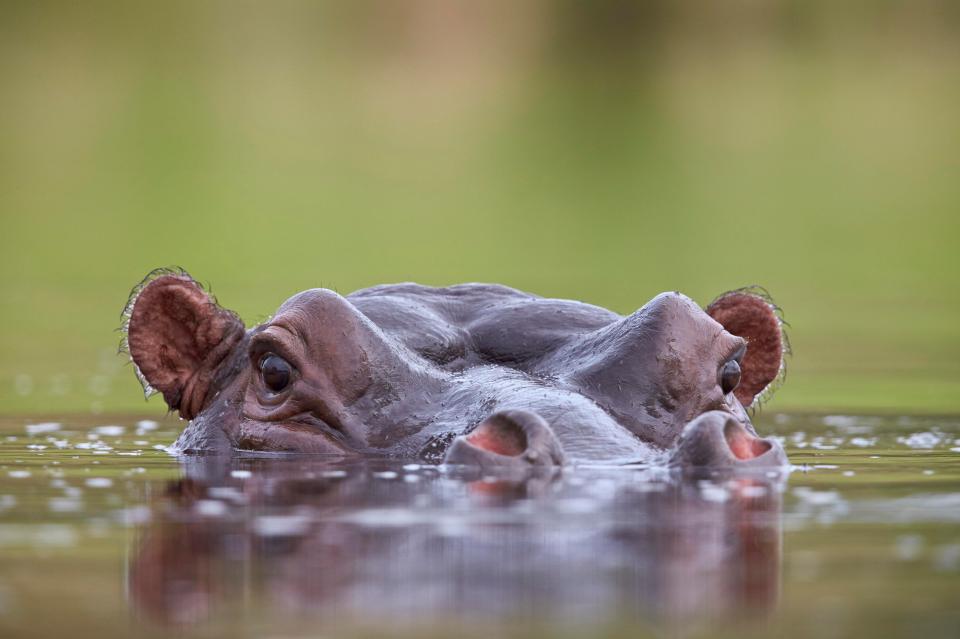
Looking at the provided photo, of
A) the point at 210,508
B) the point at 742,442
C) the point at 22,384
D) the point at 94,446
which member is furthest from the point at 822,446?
the point at 22,384

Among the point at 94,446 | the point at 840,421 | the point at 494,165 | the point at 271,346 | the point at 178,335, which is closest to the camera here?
the point at 271,346

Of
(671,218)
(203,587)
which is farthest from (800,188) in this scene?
(203,587)

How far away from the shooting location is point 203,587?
5.36 m

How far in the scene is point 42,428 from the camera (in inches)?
433

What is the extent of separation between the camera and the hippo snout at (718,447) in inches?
277

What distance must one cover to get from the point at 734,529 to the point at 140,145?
46.1 metres

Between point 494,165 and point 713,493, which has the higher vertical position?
point 494,165

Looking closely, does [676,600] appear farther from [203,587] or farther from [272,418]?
[272,418]

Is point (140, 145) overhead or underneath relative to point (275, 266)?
overhead

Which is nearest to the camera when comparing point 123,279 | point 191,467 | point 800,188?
point 191,467

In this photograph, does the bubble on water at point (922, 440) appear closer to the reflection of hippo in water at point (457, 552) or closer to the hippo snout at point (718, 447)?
the hippo snout at point (718, 447)

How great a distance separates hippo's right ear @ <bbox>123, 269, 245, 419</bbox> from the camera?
29.7ft

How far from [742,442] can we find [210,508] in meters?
1.93

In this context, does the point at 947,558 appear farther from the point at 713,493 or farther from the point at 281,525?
the point at 281,525
